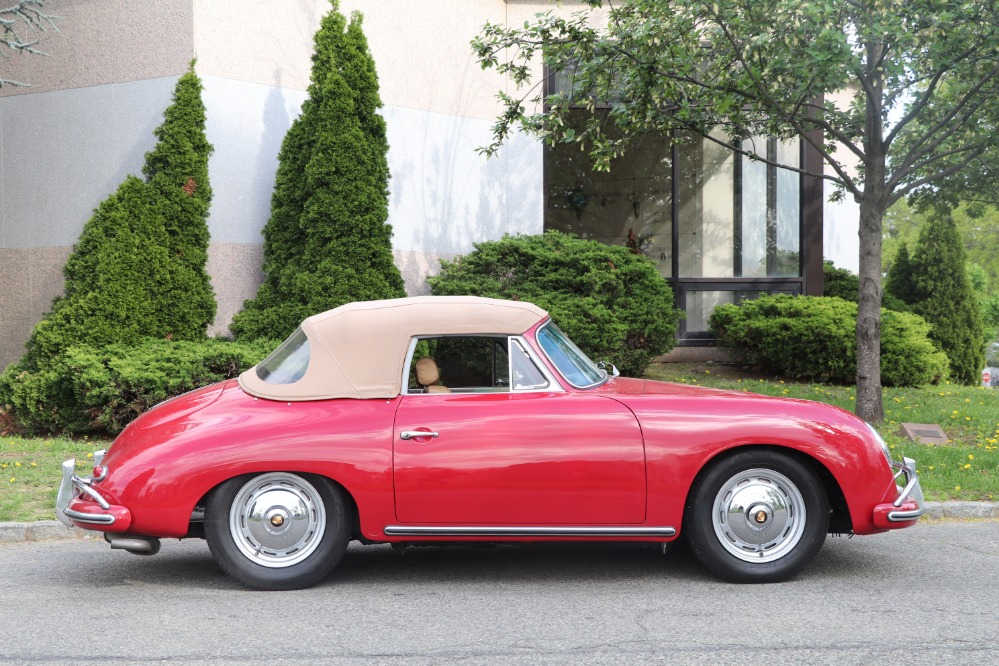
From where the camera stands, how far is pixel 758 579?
5.36 meters

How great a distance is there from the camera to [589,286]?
1239 centimetres

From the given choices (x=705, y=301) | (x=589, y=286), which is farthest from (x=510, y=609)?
(x=705, y=301)

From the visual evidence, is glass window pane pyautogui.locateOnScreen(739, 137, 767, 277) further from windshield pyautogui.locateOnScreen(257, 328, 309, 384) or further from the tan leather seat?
windshield pyautogui.locateOnScreen(257, 328, 309, 384)

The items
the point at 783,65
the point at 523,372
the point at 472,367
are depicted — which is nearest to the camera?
the point at 523,372

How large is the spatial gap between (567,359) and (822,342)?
9.08m

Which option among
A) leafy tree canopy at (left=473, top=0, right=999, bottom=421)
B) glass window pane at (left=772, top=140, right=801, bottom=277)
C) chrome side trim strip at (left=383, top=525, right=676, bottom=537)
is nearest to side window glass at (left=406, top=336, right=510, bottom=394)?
chrome side trim strip at (left=383, top=525, right=676, bottom=537)

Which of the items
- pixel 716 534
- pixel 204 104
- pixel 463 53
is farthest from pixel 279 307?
pixel 716 534

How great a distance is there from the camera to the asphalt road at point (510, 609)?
4262 mm

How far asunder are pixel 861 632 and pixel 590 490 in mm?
1475

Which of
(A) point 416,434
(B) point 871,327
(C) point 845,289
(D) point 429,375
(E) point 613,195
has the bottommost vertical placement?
(A) point 416,434

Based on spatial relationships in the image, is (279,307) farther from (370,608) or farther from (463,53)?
(370,608)

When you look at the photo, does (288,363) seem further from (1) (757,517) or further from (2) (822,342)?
(2) (822,342)

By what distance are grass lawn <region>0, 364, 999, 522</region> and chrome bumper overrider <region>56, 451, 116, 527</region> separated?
1.68 metres

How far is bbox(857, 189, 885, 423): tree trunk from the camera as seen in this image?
416 inches
